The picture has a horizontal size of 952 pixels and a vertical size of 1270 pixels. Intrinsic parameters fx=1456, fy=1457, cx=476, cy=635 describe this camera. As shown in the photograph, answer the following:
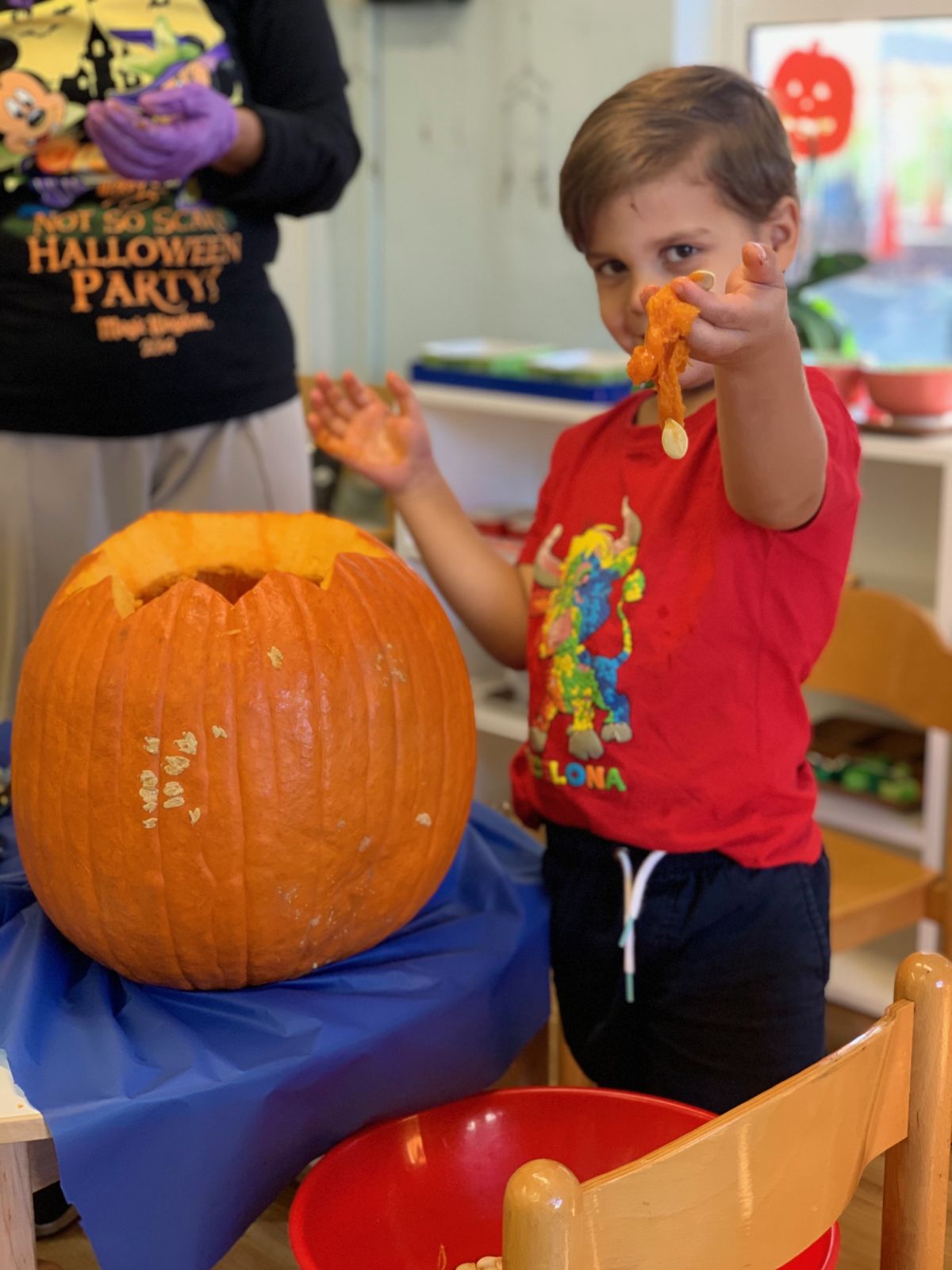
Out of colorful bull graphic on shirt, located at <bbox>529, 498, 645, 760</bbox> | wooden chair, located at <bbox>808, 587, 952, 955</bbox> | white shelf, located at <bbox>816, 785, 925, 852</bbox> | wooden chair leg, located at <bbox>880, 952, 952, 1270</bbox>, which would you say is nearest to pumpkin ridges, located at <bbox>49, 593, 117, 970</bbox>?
colorful bull graphic on shirt, located at <bbox>529, 498, 645, 760</bbox>

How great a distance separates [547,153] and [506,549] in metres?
0.81

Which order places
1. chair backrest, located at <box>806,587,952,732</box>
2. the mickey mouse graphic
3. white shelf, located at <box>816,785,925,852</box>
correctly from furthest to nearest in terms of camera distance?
white shelf, located at <box>816,785,925,852</box>, chair backrest, located at <box>806,587,952,732</box>, the mickey mouse graphic

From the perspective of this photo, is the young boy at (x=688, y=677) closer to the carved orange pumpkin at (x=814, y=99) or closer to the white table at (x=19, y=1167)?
the white table at (x=19, y=1167)

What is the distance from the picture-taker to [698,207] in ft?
3.39

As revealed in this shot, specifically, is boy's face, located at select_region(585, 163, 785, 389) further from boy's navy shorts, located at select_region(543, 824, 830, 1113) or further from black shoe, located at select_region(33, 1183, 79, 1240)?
black shoe, located at select_region(33, 1183, 79, 1240)

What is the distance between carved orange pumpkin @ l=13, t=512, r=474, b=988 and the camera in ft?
2.93

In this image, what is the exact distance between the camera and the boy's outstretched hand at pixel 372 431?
4.15 ft

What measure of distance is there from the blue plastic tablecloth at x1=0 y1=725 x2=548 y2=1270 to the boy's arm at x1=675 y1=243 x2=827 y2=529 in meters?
0.35

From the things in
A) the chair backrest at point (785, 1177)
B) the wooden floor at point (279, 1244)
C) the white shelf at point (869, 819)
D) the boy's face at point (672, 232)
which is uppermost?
the boy's face at point (672, 232)

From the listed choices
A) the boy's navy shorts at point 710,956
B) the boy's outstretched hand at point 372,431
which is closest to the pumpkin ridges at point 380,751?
the boy's navy shorts at point 710,956

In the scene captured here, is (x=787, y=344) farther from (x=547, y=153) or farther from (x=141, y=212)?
(x=547, y=153)

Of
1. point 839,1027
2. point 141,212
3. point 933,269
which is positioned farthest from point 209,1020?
point 933,269

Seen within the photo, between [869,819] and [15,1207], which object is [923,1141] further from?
[869,819]

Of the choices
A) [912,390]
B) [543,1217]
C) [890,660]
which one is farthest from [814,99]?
[543,1217]
